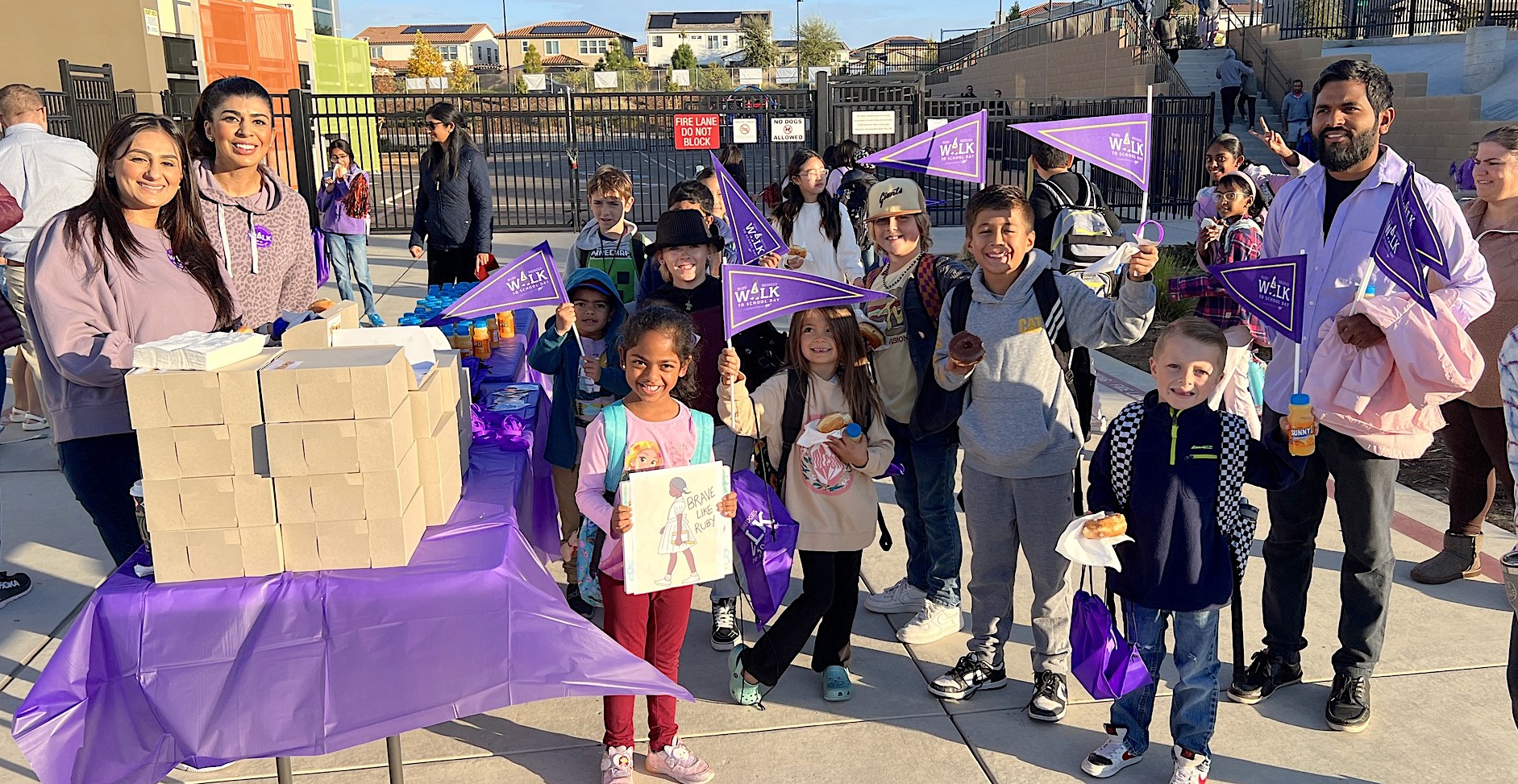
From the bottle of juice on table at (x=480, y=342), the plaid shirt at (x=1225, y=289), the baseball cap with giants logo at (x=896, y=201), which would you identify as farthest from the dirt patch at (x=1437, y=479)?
the bottle of juice on table at (x=480, y=342)

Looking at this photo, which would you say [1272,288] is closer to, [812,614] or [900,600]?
[812,614]

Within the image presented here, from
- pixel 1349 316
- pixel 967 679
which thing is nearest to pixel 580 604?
pixel 967 679

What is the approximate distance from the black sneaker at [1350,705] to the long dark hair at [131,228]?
384cm

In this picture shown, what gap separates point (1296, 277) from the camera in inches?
129

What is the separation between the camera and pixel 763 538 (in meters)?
3.68

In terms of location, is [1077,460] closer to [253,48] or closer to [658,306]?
[658,306]

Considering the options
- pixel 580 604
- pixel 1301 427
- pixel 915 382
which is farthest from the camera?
pixel 580 604

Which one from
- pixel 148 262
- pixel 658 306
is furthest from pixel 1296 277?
pixel 148 262

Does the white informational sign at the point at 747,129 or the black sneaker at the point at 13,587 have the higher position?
the white informational sign at the point at 747,129

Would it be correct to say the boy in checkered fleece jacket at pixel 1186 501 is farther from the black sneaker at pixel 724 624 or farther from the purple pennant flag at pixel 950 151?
the purple pennant flag at pixel 950 151

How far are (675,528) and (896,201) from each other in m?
1.66

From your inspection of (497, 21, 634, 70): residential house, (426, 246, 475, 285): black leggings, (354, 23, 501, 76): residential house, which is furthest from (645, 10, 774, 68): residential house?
(426, 246, 475, 285): black leggings

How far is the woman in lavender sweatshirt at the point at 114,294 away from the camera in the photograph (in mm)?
3131

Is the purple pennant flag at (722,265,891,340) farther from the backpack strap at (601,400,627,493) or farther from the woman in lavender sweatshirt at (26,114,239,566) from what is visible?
the woman in lavender sweatshirt at (26,114,239,566)
